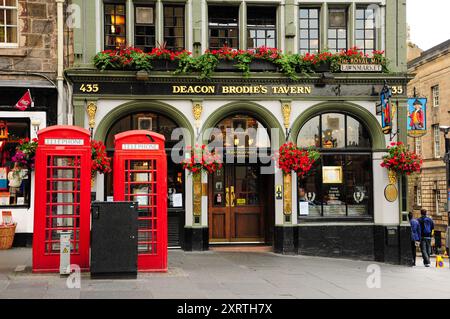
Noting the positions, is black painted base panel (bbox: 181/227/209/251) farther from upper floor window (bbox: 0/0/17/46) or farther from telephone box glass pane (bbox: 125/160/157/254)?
upper floor window (bbox: 0/0/17/46)

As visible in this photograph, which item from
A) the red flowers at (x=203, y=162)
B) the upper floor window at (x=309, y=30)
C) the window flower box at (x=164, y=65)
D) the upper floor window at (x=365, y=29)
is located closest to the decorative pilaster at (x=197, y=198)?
the red flowers at (x=203, y=162)

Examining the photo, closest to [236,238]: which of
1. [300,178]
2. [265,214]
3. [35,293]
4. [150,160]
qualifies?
[265,214]

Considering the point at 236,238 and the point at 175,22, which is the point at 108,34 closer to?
the point at 175,22

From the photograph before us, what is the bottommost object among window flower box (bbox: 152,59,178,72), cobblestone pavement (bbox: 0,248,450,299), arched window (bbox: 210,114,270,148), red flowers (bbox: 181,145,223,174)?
cobblestone pavement (bbox: 0,248,450,299)

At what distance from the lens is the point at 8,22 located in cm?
1752

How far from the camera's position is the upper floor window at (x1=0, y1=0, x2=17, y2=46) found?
17484 millimetres

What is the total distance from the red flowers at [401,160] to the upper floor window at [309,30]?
3.94 m

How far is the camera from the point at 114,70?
683 inches

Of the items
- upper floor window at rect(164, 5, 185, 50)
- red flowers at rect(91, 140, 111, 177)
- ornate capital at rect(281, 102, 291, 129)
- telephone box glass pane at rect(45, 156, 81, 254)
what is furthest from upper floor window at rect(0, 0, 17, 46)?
ornate capital at rect(281, 102, 291, 129)

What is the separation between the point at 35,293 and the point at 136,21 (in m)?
10.2

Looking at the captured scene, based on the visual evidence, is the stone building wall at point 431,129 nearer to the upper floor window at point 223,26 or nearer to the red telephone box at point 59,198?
the upper floor window at point 223,26

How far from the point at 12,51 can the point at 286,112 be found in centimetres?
825

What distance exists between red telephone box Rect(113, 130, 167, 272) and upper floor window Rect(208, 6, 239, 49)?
255 inches

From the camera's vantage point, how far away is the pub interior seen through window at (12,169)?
55.8 feet
